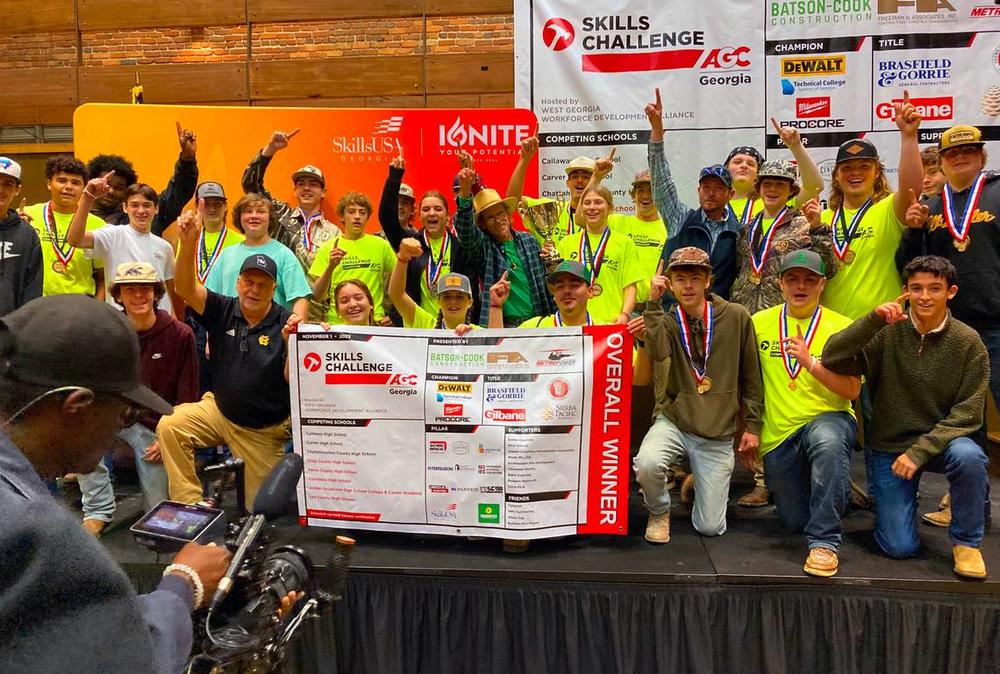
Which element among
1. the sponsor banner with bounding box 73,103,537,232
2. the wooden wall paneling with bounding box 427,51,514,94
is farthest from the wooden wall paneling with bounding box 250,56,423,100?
the sponsor banner with bounding box 73,103,537,232

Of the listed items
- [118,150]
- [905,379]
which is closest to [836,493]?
[905,379]

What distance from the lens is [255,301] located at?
4277 millimetres

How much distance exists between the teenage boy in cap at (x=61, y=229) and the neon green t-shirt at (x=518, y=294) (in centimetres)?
289

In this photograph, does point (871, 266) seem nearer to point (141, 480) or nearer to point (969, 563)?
point (969, 563)

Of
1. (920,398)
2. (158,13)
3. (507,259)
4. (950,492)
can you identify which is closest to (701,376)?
(920,398)

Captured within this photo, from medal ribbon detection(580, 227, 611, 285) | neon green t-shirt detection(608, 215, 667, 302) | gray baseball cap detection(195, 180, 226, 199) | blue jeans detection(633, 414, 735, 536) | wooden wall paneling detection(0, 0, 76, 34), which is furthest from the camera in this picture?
wooden wall paneling detection(0, 0, 76, 34)

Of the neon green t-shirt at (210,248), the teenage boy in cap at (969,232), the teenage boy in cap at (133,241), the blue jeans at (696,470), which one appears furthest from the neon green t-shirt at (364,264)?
the teenage boy in cap at (969,232)

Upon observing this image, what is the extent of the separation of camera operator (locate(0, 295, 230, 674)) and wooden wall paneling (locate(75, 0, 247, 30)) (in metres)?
8.78

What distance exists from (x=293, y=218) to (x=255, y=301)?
67.3 inches

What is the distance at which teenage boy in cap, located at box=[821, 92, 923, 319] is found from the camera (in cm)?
430

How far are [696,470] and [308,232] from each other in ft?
11.2

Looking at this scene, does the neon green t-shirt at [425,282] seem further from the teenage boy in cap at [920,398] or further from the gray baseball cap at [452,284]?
the teenage boy in cap at [920,398]

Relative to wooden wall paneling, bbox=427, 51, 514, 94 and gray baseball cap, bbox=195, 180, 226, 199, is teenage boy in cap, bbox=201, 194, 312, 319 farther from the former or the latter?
wooden wall paneling, bbox=427, 51, 514, 94

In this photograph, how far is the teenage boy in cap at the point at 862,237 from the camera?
430 centimetres
